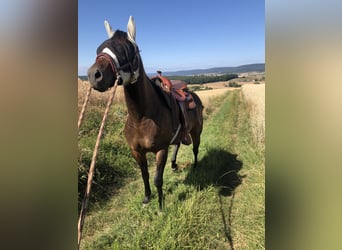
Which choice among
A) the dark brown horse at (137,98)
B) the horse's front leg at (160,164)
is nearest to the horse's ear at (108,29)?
the dark brown horse at (137,98)

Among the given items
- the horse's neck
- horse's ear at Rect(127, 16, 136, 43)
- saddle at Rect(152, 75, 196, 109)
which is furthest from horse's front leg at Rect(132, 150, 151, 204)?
horse's ear at Rect(127, 16, 136, 43)

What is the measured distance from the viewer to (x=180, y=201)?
2781 millimetres

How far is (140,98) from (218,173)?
196 centimetres

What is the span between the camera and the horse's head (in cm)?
153

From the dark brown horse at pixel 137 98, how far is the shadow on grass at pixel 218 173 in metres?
0.74

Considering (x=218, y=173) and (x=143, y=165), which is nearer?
(x=143, y=165)

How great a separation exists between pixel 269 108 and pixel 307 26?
222 mm

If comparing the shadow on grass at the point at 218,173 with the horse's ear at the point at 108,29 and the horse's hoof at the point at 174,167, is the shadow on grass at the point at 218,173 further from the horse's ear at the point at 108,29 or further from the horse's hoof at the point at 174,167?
the horse's ear at the point at 108,29

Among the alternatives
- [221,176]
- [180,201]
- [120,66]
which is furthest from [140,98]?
[221,176]

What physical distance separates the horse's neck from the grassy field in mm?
939

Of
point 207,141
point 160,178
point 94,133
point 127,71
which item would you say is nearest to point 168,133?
point 160,178

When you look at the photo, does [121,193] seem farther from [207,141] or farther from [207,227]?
[207,141]

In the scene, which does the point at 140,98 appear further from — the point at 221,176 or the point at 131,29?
the point at 221,176

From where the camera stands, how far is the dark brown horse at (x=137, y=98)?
1634 millimetres
